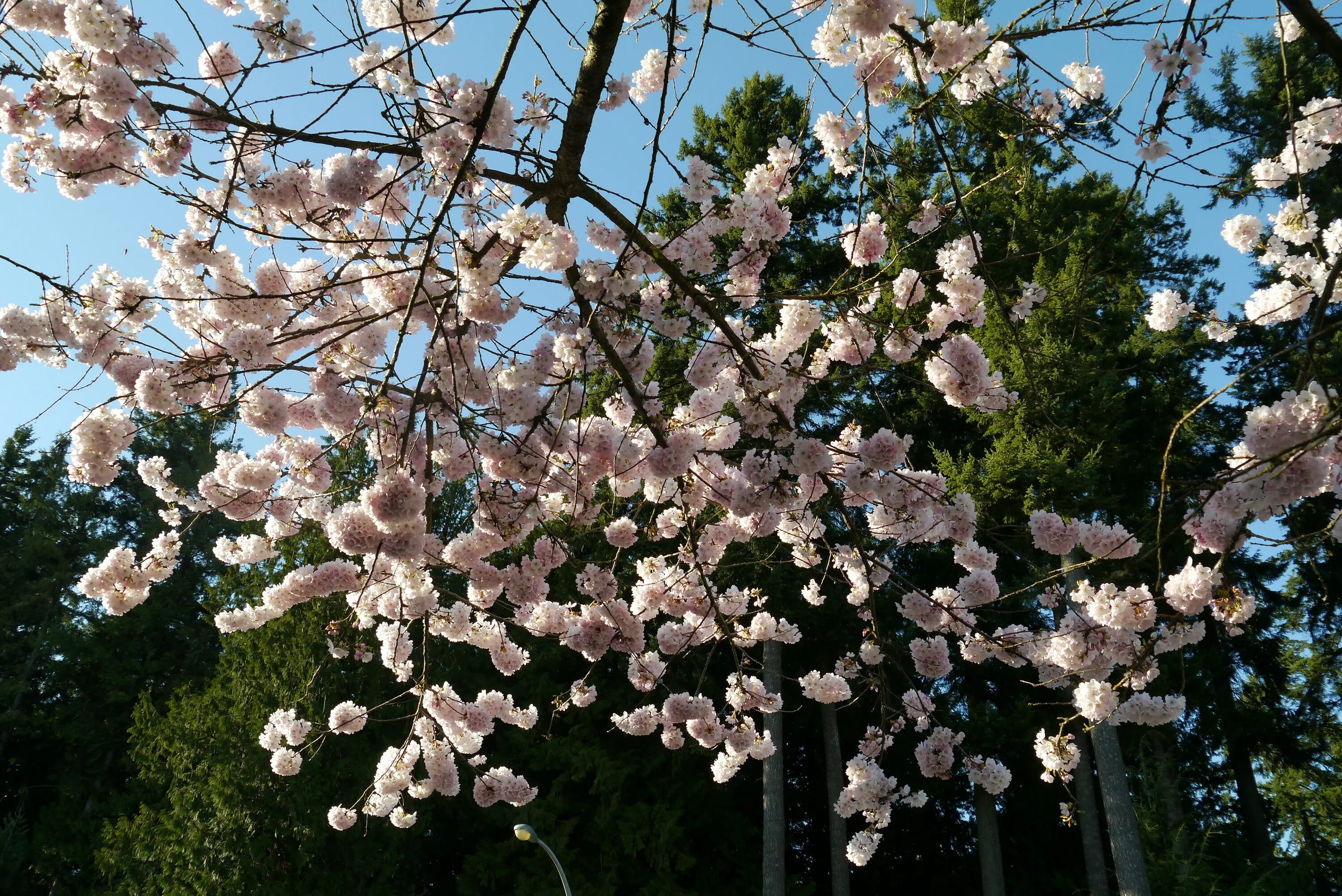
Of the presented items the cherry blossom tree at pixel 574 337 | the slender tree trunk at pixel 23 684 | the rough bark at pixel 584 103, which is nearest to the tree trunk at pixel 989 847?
the cherry blossom tree at pixel 574 337

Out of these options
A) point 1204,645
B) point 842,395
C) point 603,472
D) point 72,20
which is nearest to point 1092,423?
point 842,395

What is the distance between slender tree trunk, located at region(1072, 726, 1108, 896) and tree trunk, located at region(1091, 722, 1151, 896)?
2.75 feet

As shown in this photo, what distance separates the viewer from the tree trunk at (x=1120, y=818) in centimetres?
887

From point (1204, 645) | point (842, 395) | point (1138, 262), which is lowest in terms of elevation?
point (1204, 645)

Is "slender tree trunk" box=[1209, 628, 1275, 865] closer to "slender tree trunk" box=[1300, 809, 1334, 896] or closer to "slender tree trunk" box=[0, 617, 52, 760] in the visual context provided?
"slender tree trunk" box=[1300, 809, 1334, 896]

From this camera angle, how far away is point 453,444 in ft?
11.9

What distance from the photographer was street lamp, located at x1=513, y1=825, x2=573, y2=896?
9.81 metres

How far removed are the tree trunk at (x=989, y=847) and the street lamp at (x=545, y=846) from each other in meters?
5.31

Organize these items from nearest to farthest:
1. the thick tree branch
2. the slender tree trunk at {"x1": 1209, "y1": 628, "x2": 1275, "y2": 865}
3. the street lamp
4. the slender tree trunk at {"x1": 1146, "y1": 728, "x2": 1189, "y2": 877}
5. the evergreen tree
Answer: the thick tree branch, the slender tree trunk at {"x1": 1146, "y1": 728, "x2": 1189, "y2": 877}, the street lamp, the slender tree trunk at {"x1": 1209, "y1": 628, "x2": 1275, "y2": 865}, the evergreen tree

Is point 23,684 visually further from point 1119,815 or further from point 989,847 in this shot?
point 1119,815

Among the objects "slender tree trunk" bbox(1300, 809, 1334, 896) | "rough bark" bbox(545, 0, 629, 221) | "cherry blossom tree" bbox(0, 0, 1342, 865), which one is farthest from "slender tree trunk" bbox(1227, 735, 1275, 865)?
"rough bark" bbox(545, 0, 629, 221)

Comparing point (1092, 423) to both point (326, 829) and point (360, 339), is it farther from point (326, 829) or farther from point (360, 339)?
point (326, 829)

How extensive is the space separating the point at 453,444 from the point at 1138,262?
12.7 metres

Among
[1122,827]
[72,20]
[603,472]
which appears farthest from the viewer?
[1122,827]
